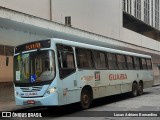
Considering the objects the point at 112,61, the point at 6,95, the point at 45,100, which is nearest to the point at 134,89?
the point at 112,61

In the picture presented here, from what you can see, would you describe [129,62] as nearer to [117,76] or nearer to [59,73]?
[117,76]

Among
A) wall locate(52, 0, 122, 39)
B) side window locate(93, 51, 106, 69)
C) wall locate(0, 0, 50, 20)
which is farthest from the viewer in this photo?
wall locate(52, 0, 122, 39)

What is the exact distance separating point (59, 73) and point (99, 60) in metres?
3.96

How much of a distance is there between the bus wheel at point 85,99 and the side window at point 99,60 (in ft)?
5.17

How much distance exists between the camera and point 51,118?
507 inches

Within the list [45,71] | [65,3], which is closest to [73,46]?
[45,71]

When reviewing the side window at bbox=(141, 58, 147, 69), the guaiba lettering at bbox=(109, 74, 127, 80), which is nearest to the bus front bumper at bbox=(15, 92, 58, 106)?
the guaiba lettering at bbox=(109, 74, 127, 80)

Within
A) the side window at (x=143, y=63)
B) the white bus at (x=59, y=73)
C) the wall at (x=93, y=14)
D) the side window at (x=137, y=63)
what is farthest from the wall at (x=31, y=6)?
the side window at (x=143, y=63)

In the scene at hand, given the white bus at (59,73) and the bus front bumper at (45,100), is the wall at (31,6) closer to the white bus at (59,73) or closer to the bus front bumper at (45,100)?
the white bus at (59,73)

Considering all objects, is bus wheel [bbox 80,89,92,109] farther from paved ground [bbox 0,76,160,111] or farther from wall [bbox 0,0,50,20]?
wall [bbox 0,0,50,20]

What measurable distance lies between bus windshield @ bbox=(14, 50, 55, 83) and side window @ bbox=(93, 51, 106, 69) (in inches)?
142

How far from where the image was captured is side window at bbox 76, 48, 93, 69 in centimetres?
1498

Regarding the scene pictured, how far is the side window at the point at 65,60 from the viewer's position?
13.5 m

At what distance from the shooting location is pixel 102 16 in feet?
107
